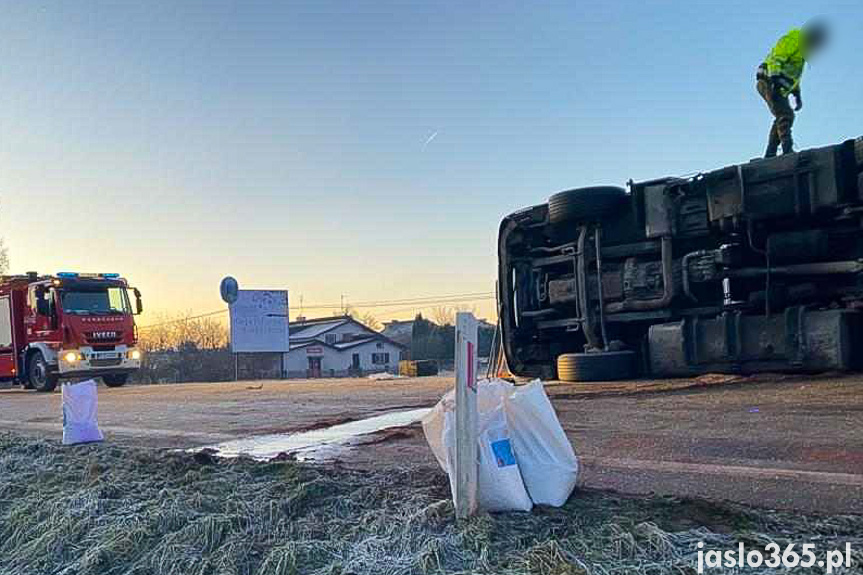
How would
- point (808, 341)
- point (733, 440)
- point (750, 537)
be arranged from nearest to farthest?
1. point (750, 537)
2. point (733, 440)
3. point (808, 341)

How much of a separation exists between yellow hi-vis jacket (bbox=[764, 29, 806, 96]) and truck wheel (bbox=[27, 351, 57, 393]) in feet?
53.4

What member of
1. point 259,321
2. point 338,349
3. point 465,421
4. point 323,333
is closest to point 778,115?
point 465,421

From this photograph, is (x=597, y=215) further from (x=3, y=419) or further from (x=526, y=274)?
(x=3, y=419)

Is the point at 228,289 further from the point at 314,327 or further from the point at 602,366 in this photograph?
the point at 314,327

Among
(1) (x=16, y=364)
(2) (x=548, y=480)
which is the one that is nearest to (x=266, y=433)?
(2) (x=548, y=480)

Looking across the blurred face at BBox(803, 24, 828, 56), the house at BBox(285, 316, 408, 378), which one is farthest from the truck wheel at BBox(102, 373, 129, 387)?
the house at BBox(285, 316, 408, 378)

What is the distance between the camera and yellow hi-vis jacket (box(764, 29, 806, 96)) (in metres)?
7.20

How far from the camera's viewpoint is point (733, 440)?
417 centimetres

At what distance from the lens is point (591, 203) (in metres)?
8.09

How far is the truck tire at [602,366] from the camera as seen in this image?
7.80m

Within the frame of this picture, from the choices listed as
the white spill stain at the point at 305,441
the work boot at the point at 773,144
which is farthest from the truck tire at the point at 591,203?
the white spill stain at the point at 305,441

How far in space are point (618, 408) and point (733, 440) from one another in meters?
1.68

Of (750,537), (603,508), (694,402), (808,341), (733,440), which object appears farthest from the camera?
(808,341)

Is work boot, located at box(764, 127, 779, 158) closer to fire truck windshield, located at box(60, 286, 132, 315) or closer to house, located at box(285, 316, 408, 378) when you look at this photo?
fire truck windshield, located at box(60, 286, 132, 315)
